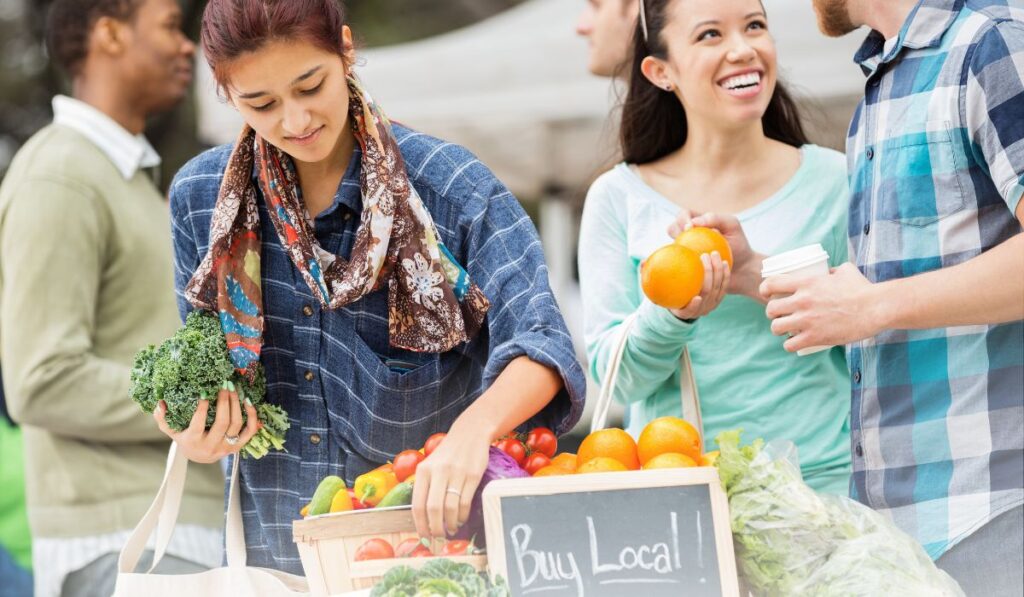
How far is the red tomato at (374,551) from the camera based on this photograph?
75.3 inches

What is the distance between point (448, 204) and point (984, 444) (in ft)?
3.61

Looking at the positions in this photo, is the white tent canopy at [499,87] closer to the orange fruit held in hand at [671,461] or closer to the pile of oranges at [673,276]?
the pile of oranges at [673,276]

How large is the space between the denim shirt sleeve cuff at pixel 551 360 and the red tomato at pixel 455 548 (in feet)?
1.07

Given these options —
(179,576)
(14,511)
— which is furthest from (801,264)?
(14,511)

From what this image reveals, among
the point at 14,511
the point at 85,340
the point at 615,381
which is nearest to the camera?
the point at 615,381

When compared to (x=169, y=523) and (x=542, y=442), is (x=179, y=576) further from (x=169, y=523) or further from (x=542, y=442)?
(x=542, y=442)

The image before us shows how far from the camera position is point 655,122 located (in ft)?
9.61

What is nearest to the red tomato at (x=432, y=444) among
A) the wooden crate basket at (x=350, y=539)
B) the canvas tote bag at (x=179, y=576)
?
the wooden crate basket at (x=350, y=539)

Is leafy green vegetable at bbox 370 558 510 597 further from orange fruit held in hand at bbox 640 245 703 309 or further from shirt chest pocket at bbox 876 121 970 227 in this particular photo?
shirt chest pocket at bbox 876 121 970 227

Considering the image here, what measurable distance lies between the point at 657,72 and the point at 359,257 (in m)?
1.02

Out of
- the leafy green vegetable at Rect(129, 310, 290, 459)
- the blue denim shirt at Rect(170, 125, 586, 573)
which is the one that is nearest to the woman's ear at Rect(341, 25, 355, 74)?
the blue denim shirt at Rect(170, 125, 586, 573)

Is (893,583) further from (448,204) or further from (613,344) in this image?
(448,204)

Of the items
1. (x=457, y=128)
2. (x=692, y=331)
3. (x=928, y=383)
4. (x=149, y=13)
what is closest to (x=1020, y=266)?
(x=928, y=383)

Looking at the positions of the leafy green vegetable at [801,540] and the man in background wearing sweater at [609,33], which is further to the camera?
the man in background wearing sweater at [609,33]
